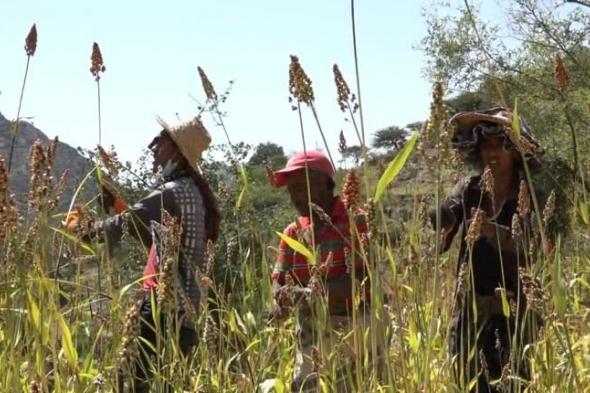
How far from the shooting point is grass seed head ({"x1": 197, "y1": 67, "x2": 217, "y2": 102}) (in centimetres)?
196

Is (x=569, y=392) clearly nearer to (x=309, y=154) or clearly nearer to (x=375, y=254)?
(x=375, y=254)

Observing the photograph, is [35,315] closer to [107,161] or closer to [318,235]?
[107,161]

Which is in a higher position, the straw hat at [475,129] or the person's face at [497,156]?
the straw hat at [475,129]

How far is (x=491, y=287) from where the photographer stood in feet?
9.44

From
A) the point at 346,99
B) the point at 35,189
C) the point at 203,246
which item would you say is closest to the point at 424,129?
the point at 346,99

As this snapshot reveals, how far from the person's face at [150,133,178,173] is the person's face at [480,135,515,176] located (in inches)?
48.3

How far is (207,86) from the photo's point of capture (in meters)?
1.98

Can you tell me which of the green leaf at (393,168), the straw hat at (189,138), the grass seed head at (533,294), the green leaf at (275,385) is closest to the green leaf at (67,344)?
the green leaf at (275,385)

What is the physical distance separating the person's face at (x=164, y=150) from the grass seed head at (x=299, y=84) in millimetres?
2096

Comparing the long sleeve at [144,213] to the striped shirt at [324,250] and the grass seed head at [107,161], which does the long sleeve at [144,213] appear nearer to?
the striped shirt at [324,250]

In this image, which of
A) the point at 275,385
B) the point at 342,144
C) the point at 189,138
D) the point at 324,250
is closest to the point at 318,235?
the point at 324,250

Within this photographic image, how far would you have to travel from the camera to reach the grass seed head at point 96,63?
6.45ft

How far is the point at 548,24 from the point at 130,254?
8509 mm

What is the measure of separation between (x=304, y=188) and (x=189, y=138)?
611 millimetres
